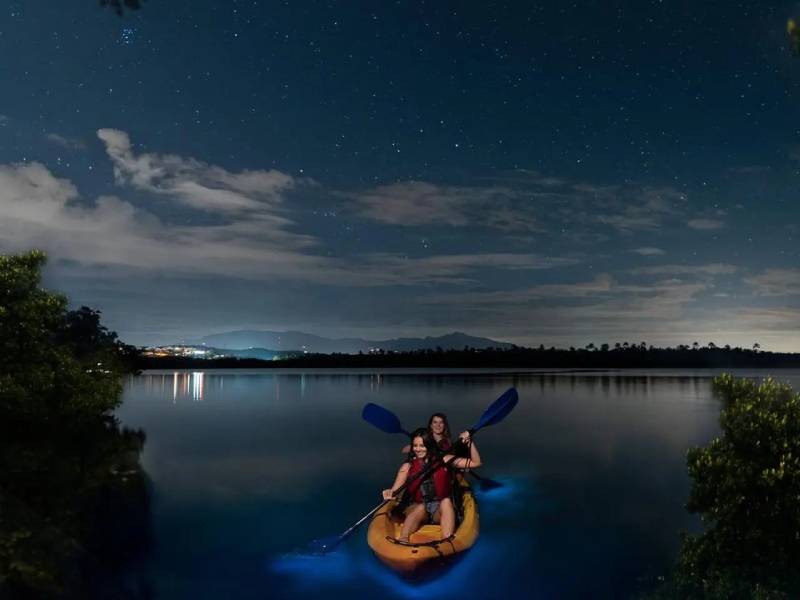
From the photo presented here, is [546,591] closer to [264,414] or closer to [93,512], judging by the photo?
[93,512]

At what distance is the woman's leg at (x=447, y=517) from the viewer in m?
11.5

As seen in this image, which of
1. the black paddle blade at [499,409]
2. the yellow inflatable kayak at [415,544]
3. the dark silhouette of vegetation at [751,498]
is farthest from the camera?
the black paddle blade at [499,409]

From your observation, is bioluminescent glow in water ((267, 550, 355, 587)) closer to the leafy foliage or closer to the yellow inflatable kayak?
the yellow inflatable kayak

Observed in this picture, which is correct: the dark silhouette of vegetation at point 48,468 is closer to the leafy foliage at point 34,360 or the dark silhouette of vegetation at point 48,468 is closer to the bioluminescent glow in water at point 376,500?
A: the leafy foliage at point 34,360

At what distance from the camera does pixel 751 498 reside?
8383 millimetres

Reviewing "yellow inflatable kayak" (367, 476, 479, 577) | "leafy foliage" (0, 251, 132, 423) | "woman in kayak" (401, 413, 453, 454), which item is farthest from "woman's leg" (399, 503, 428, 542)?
"leafy foliage" (0, 251, 132, 423)

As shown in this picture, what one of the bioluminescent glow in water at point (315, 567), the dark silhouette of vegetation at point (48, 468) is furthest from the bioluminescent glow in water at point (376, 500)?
the dark silhouette of vegetation at point (48, 468)

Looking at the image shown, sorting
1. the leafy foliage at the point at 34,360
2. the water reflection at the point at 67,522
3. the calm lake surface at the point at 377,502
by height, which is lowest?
the calm lake surface at the point at 377,502

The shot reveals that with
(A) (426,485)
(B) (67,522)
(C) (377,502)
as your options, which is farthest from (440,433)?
(C) (377,502)

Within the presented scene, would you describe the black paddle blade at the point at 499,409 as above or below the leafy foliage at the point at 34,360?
below

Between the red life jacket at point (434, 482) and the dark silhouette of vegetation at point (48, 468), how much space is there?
213 inches

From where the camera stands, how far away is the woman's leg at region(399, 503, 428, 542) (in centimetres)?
1159

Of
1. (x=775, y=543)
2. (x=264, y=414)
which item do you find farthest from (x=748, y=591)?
(x=264, y=414)

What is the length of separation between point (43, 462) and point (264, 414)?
45359mm
